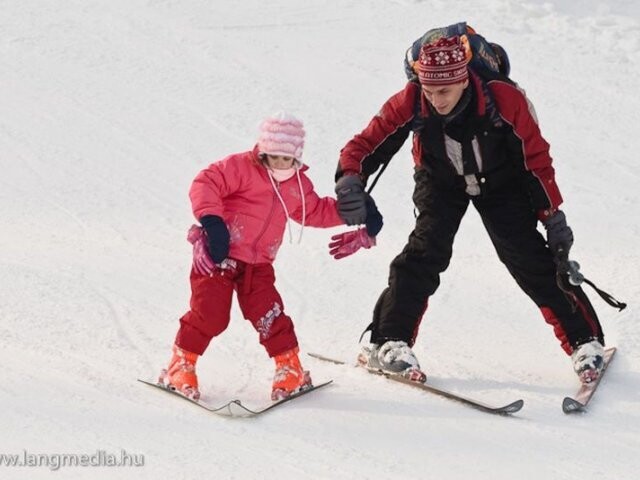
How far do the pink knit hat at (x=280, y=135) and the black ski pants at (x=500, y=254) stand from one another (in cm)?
79

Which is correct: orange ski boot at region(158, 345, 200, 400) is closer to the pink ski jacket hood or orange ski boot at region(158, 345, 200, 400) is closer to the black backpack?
the pink ski jacket hood

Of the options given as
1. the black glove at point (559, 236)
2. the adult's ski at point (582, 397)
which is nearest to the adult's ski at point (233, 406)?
the adult's ski at point (582, 397)

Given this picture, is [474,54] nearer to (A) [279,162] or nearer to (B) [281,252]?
(A) [279,162]

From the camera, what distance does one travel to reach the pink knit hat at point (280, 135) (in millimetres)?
4664

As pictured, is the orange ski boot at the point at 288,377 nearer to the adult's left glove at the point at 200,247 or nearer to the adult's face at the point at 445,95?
the adult's left glove at the point at 200,247

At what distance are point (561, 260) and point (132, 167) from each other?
4.09m

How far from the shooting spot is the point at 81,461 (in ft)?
13.1

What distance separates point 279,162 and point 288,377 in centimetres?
89

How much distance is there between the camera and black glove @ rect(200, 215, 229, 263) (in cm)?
452

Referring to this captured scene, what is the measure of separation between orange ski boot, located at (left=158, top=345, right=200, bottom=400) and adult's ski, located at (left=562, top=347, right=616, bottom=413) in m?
1.52

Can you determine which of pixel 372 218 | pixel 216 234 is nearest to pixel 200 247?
pixel 216 234

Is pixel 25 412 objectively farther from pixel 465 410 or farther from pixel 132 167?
pixel 132 167

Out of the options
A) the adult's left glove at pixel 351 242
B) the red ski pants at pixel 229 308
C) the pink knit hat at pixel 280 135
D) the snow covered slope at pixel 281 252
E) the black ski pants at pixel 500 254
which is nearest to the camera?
the snow covered slope at pixel 281 252

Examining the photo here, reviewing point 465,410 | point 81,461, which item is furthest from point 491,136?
point 81,461
